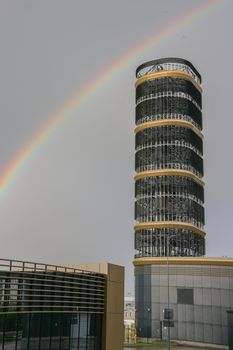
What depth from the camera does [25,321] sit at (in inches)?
1339

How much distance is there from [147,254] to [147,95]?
110 ft

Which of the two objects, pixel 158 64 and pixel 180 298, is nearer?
pixel 180 298

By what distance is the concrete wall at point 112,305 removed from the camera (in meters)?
43.3

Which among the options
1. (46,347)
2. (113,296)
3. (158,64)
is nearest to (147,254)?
(158,64)

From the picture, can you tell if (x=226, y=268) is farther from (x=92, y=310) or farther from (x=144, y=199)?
(x=92, y=310)

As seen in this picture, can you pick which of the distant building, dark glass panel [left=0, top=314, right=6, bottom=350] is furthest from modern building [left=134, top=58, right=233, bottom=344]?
dark glass panel [left=0, top=314, right=6, bottom=350]

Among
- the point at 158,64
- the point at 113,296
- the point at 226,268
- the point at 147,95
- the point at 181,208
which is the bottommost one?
the point at 113,296

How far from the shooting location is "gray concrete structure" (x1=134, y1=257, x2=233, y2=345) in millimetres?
78812

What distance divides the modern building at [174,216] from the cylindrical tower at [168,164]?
0.62 ft

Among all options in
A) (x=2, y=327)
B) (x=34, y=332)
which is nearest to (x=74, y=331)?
(x=34, y=332)

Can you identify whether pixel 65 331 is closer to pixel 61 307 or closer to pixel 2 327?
pixel 61 307

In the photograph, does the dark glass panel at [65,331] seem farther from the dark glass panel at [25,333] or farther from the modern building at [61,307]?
the dark glass panel at [25,333]

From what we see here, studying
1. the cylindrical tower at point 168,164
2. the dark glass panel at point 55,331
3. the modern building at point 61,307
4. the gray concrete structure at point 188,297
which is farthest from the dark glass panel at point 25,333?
the cylindrical tower at point 168,164

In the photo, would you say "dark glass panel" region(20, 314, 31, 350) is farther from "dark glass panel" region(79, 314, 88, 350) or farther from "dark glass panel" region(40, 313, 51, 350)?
"dark glass panel" region(79, 314, 88, 350)
